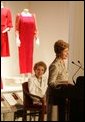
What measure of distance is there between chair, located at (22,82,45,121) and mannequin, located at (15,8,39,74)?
15 cm

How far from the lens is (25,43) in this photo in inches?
75.2

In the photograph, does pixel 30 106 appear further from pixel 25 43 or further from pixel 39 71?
pixel 25 43

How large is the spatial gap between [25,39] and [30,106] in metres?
0.47

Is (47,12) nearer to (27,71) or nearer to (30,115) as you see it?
(27,71)

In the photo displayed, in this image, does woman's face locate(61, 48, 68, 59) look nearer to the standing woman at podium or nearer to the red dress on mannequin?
the standing woman at podium

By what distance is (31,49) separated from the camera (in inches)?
75.5

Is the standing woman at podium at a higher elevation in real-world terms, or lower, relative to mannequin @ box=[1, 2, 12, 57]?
lower

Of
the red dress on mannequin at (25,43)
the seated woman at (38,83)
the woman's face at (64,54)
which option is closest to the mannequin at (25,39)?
the red dress on mannequin at (25,43)

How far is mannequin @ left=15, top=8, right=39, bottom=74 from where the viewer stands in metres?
1.85

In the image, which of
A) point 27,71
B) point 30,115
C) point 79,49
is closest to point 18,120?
point 30,115

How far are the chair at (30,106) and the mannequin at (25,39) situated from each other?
0.51ft

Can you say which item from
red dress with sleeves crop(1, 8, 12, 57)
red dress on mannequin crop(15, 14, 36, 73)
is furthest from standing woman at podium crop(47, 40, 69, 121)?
red dress with sleeves crop(1, 8, 12, 57)

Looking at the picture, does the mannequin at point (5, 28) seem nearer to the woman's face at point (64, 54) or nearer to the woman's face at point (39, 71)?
the woman's face at point (39, 71)

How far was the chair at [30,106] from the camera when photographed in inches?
66.9
